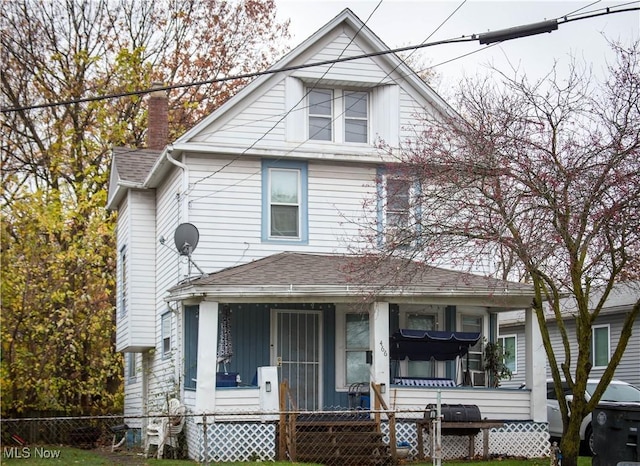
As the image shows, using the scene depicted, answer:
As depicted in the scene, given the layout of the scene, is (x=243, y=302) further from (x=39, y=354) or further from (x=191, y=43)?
(x=191, y=43)

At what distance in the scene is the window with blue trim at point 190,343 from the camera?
2206 cm

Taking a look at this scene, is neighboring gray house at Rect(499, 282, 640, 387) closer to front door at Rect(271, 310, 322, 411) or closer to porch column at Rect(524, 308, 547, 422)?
porch column at Rect(524, 308, 547, 422)

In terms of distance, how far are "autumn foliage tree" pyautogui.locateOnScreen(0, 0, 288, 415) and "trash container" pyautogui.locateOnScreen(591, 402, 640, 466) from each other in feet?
52.3

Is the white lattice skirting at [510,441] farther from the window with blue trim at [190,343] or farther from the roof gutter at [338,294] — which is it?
the window with blue trim at [190,343]

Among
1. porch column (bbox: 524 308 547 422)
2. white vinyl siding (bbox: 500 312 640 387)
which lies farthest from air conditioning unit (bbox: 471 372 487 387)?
white vinyl siding (bbox: 500 312 640 387)

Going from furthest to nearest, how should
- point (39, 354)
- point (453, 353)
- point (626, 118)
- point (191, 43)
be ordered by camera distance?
1. point (191, 43)
2. point (39, 354)
3. point (453, 353)
4. point (626, 118)

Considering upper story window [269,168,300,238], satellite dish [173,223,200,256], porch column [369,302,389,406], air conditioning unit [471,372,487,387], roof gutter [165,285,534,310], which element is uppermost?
upper story window [269,168,300,238]

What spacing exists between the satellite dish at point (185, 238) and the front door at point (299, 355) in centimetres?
226

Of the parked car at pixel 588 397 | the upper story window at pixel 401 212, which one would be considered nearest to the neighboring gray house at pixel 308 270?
the upper story window at pixel 401 212

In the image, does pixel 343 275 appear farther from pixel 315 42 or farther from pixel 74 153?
pixel 74 153

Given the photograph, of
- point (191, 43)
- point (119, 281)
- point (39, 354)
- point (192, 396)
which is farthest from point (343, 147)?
point (191, 43)

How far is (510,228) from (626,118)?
239 centimetres

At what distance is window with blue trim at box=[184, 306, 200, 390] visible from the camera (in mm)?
22062

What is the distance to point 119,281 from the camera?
28328mm
